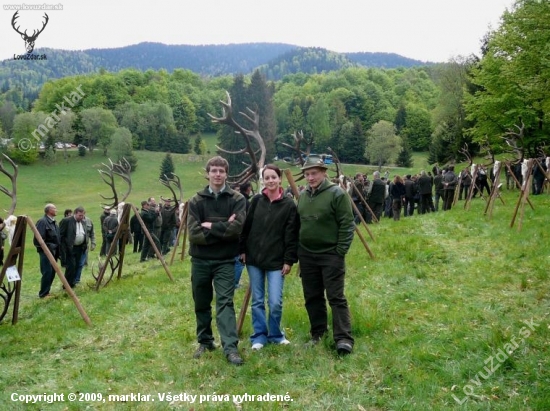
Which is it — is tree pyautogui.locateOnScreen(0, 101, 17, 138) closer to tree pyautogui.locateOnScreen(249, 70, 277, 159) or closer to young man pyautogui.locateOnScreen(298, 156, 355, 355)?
tree pyautogui.locateOnScreen(249, 70, 277, 159)

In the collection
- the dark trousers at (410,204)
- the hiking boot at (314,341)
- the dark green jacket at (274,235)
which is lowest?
the dark trousers at (410,204)

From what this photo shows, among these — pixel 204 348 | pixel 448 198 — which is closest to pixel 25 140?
pixel 448 198

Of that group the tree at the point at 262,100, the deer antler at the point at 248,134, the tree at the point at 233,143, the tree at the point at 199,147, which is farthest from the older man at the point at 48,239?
the tree at the point at 199,147

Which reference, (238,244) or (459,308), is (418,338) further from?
(238,244)

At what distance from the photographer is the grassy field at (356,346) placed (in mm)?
4770

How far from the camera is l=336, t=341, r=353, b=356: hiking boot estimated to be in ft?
18.2

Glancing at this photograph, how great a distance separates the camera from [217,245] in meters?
5.80

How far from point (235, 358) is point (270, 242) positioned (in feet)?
4.75

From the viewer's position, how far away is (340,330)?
223 inches

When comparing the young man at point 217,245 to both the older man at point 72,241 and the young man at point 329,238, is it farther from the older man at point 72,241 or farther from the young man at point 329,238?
the older man at point 72,241

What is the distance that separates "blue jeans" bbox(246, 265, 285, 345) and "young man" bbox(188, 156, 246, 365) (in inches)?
13.2

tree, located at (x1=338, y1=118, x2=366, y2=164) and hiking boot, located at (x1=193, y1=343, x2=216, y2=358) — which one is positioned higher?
hiking boot, located at (x1=193, y1=343, x2=216, y2=358)

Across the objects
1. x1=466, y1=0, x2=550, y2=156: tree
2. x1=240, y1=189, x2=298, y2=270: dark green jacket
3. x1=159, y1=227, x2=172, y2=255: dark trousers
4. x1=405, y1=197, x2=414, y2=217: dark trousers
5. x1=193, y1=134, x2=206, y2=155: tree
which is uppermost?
x1=466, y1=0, x2=550, y2=156: tree

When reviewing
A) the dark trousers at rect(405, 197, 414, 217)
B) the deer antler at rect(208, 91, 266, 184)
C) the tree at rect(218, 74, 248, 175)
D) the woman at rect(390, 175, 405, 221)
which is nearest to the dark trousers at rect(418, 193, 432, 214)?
the dark trousers at rect(405, 197, 414, 217)
